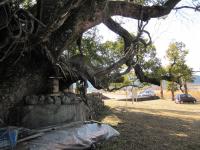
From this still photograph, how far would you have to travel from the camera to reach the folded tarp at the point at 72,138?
24.9 ft

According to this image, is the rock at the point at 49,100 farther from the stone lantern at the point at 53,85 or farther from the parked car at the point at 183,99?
the parked car at the point at 183,99

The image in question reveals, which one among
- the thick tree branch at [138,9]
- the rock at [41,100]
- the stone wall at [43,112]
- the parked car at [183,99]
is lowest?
the stone wall at [43,112]

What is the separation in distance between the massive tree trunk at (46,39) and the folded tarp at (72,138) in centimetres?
157

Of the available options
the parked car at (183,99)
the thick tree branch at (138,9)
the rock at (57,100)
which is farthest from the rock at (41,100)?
the parked car at (183,99)

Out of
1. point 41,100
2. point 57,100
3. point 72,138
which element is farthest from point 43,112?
point 72,138

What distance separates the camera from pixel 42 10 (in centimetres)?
875

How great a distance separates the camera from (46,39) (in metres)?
8.52

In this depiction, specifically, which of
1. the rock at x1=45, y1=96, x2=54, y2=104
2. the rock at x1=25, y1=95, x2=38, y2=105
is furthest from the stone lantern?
the rock at x1=25, y1=95, x2=38, y2=105

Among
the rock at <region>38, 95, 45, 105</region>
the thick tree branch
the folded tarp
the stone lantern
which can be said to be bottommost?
the folded tarp

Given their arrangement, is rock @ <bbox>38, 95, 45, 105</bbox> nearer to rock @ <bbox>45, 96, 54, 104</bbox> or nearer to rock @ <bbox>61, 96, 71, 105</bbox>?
rock @ <bbox>45, 96, 54, 104</bbox>

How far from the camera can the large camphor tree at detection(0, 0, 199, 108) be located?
8.09 m

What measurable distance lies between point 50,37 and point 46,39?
0.82 m

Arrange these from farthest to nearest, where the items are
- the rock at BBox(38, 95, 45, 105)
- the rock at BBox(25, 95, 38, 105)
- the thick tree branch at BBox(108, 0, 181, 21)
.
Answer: the thick tree branch at BBox(108, 0, 181, 21) < the rock at BBox(38, 95, 45, 105) < the rock at BBox(25, 95, 38, 105)

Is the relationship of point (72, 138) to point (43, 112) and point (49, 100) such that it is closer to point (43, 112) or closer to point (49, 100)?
point (43, 112)
